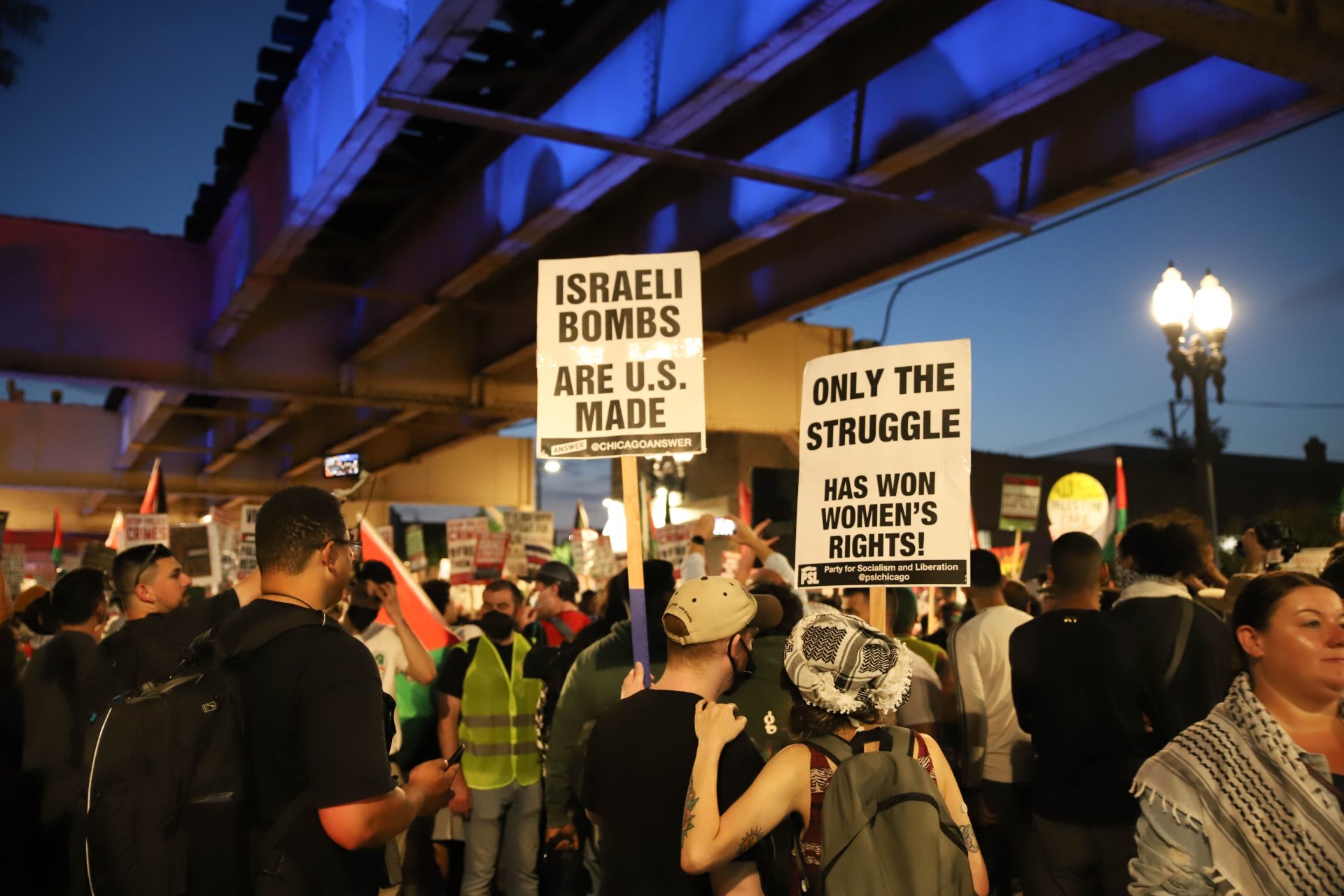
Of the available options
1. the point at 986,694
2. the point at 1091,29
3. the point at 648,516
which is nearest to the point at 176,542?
the point at 648,516

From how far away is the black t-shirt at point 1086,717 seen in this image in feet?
17.8

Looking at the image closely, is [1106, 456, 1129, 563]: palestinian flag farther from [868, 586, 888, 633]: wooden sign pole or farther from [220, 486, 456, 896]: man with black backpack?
[220, 486, 456, 896]: man with black backpack

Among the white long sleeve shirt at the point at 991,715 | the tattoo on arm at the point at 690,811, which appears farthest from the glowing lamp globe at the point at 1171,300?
the tattoo on arm at the point at 690,811

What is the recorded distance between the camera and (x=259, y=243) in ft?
40.6

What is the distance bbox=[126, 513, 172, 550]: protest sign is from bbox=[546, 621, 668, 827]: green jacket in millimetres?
9622

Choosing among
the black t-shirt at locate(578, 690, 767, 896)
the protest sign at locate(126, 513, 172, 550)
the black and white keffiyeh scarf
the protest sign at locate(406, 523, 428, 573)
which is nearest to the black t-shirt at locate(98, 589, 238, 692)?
the black t-shirt at locate(578, 690, 767, 896)

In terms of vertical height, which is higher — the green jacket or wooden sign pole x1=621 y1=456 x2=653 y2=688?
wooden sign pole x1=621 y1=456 x2=653 y2=688

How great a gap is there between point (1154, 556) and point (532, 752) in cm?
423

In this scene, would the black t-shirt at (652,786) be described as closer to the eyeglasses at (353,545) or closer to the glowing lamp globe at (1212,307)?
the eyeglasses at (353,545)

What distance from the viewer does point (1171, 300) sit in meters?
13.4

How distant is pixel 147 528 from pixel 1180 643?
12.3 meters

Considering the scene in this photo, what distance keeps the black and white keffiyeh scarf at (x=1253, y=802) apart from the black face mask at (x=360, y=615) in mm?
5641

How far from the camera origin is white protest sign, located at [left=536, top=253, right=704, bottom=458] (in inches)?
215

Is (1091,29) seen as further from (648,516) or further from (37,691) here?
(648,516)
